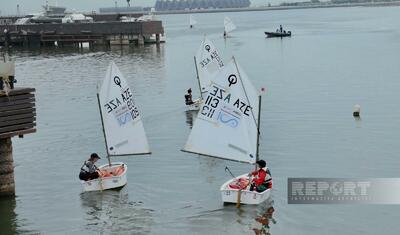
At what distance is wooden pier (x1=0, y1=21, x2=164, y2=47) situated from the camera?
4970 inches

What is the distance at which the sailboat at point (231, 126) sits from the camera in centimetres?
2858

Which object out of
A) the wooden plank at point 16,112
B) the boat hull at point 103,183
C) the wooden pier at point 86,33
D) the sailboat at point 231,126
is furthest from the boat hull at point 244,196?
the wooden pier at point 86,33

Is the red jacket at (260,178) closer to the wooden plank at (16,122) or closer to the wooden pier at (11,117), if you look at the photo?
the wooden pier at (11,117)

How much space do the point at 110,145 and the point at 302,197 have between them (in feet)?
33.5

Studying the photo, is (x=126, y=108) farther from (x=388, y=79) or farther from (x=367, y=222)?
(x=388, y=79)

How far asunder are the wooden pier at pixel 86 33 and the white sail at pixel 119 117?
91601 mm

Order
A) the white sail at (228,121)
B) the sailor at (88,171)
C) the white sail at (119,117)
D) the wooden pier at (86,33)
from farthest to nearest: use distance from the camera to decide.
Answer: the wooden pier at (86,33)
the white sail at (119,117)
the sailor at (88,171)
the white sail at (228,121)

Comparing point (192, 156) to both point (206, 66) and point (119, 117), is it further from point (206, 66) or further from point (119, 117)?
point (206, 66)

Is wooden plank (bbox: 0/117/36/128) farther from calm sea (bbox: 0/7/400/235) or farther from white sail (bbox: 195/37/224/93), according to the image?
white sail (bbox: 195/37/224/93)

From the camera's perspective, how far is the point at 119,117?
3253 centimetres

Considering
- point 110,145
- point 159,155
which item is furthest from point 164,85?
point 110,145

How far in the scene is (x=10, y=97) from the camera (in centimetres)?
2852

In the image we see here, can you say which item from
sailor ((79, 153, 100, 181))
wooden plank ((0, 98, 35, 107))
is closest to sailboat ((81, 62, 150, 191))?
Answer: sailor ((79, 153, 100, 181))

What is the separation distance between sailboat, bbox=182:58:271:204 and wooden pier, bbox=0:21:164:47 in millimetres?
95048
